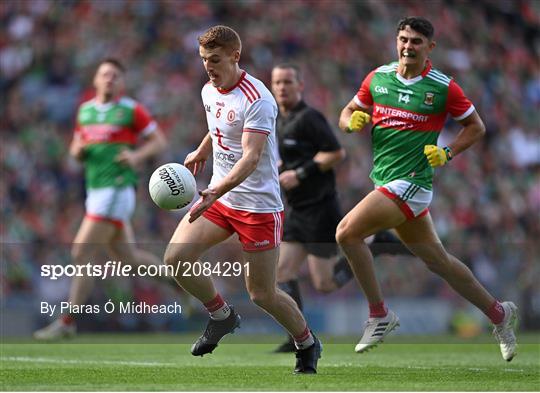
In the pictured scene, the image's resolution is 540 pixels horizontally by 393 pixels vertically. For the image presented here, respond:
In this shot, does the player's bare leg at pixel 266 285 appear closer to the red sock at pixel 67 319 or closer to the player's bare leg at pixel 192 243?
the player's bare leg at pixel 192 243

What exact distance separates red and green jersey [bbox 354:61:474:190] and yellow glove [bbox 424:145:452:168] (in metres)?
0.40

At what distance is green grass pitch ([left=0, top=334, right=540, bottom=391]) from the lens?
23.5ft

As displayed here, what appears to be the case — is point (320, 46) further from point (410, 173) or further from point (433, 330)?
point (410, 173)

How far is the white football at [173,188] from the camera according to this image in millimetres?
7234

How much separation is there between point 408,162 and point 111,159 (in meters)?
4.47

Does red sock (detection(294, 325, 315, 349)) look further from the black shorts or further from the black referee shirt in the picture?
the black referee shirt

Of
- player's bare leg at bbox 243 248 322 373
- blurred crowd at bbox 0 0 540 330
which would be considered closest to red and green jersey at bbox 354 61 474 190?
player's bare leg at bbox 243 248 322 373

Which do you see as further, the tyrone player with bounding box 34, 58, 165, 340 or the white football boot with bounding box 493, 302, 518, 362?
the tyrone player with bounding box 34, 58, 165, 340

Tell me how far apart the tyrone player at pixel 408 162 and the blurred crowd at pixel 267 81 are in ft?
24.0

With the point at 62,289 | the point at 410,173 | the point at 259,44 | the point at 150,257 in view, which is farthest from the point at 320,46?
the point at 410,173

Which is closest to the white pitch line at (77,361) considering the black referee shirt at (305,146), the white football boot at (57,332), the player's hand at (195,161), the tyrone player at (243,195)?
the tyrone player at (243,195)

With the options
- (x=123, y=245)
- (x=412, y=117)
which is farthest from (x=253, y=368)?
(x=123, y=245)

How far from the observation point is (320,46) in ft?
67.3

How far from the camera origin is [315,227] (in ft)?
35.5
